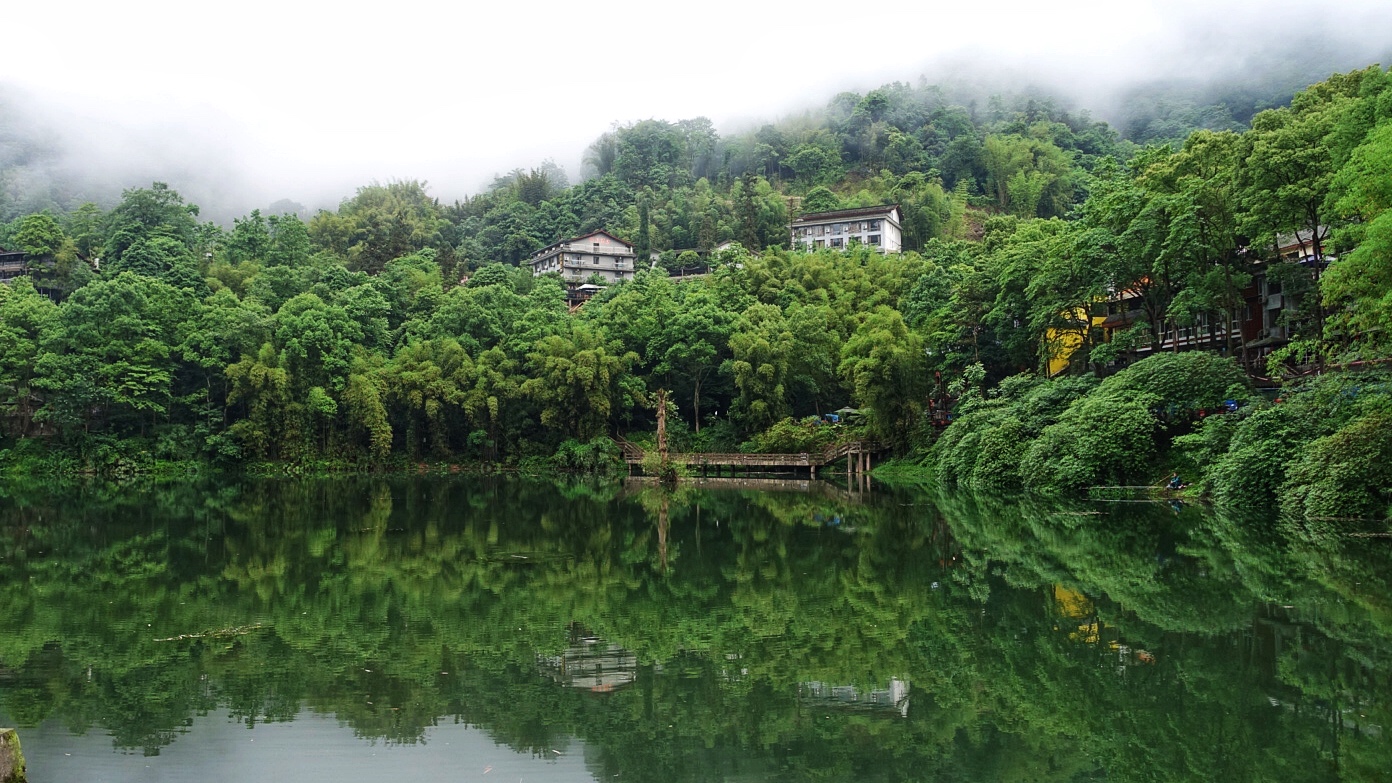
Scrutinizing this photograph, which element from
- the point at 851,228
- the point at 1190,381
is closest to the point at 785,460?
the point at 1190,381

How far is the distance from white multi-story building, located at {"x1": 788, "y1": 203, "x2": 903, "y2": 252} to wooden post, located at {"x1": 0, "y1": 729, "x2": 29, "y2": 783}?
233 feet

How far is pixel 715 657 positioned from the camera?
9.89 metres

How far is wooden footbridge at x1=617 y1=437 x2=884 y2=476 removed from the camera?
135 feet

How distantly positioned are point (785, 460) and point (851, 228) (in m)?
40.7

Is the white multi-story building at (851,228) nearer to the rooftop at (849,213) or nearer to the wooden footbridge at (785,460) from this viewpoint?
the rooftop at (849,213)

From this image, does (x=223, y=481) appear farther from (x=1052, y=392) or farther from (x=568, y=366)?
(x=1052, y=392)

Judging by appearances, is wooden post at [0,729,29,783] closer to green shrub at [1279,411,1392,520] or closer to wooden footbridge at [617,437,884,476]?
green shrub at [1279,411,1392,520]

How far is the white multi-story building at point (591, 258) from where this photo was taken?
269 feet

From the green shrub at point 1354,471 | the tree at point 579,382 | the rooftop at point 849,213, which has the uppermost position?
the rooftop at point 849,213

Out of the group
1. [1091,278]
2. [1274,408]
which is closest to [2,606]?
[1274,408]

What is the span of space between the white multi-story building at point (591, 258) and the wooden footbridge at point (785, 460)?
39620 millimetres

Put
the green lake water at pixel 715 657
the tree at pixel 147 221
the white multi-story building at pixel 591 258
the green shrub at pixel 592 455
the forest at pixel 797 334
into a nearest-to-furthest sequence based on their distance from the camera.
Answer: the green lake water at pixel 715 657, the forest at pixel 797 334, the green shrub at pixel 592 455, the tree at pixel 147 221, the white multi-story building at pixel 591 258

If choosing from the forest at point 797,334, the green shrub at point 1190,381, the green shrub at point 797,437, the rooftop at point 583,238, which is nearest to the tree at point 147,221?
the forest at point 797,334

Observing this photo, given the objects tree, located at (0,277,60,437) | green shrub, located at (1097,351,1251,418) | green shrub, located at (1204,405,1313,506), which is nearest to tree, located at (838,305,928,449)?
green shrub, located at (1097,351,1251,418)
